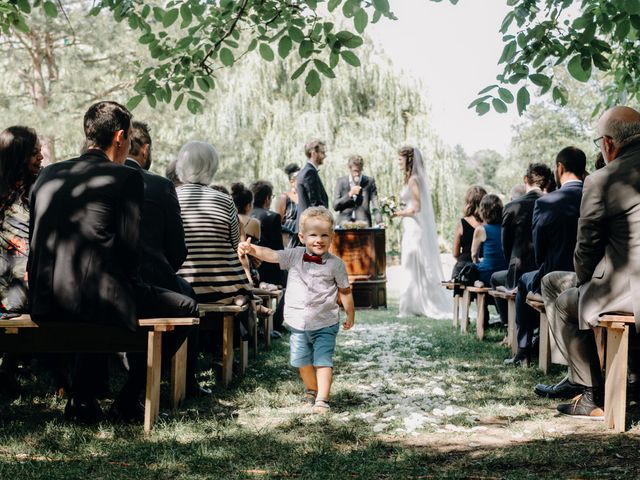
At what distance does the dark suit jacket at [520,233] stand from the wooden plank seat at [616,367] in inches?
117

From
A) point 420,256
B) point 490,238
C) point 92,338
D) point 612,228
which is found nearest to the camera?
point 92,338

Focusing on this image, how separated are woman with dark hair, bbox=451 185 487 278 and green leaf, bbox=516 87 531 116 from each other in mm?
4521

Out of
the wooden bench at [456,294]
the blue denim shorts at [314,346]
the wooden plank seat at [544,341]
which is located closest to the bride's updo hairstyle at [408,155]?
the wooden bench at [456,294]

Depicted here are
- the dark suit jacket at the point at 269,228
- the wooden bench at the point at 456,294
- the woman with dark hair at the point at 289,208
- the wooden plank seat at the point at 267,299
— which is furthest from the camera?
the woman with dark hair at the point at 289,208

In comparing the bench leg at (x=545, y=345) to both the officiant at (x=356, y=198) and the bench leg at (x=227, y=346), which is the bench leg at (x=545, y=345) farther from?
the officiant at (x=356, y=198)

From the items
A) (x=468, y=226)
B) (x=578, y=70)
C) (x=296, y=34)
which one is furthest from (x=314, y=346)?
(x=468, y=226)

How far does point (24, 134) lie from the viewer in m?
5.37

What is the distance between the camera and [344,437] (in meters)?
4.54

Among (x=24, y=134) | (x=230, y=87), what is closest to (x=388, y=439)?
(x=24, y=134)

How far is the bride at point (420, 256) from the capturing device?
1280cm

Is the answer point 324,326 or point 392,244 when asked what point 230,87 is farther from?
point 324,326

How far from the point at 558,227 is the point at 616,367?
69.5 inches

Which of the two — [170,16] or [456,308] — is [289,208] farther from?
[170,16]

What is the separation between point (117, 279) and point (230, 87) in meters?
19.9
